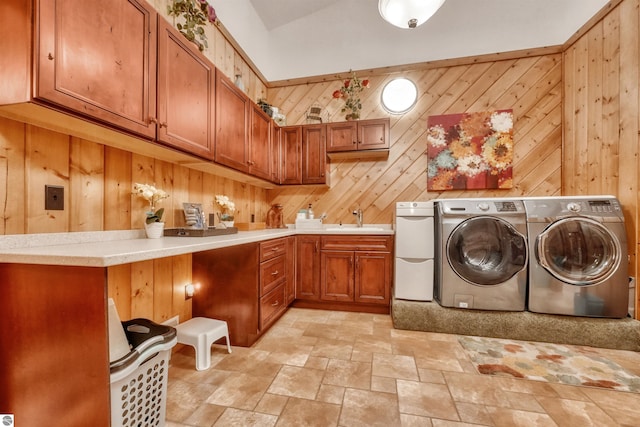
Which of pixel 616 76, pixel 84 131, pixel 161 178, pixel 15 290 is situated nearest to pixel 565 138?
pixel 616 76

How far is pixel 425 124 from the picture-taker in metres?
3.30

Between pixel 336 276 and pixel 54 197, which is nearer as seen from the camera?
pixel 54 197

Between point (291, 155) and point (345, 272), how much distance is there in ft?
5.26

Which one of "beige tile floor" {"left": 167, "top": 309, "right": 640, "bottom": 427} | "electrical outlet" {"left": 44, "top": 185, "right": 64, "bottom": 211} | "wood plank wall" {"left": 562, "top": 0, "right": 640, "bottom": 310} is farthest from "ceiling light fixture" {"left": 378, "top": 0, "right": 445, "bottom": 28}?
"beige tile floor" {"left": 167, "top": 309, "right": 640, "bottom": 427}

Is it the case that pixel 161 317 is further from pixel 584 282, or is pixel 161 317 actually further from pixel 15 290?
pixel 584 282

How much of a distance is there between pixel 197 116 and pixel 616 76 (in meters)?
3.63

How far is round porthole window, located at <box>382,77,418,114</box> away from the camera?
131 inches

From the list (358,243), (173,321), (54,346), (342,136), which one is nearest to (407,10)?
(342,136)

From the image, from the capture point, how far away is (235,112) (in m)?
2.25

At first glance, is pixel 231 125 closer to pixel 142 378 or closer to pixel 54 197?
pixel 54 197

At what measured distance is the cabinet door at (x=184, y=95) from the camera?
1.49 meters

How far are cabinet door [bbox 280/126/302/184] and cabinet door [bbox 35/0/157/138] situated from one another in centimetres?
194

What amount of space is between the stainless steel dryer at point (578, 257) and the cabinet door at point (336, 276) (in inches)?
63.0

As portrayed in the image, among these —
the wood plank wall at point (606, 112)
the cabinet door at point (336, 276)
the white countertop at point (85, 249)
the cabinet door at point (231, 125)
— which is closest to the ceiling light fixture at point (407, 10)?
the cabinet door at point (231, 125)
